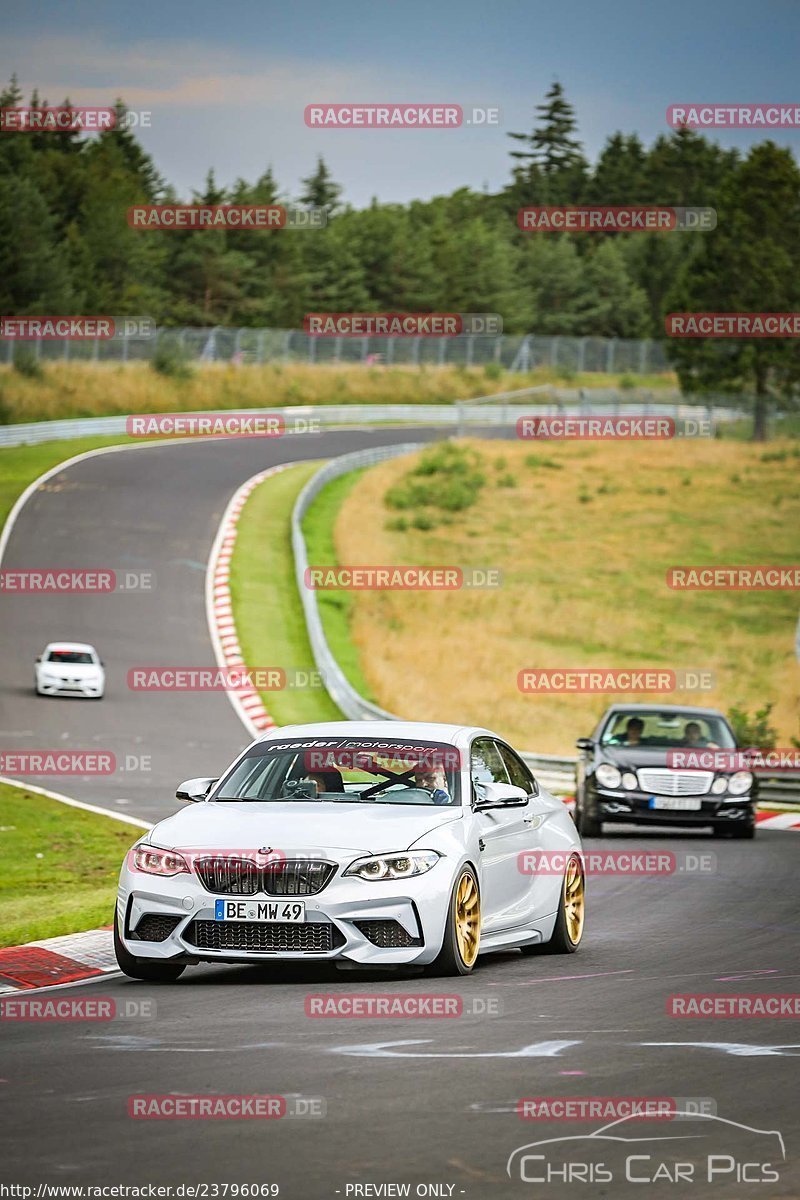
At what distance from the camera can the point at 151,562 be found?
4825 centimetres

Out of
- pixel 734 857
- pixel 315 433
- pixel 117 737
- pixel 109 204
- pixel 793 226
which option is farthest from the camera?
pixel 109 204

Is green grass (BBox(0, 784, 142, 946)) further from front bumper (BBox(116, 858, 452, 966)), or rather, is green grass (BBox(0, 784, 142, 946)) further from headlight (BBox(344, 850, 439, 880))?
headlight (BBox(344, 850, 439, 880))

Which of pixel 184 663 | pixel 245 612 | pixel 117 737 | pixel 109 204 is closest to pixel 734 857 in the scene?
pixel 117 737

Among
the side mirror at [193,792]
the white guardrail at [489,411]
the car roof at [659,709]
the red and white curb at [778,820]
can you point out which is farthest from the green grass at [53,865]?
the white guardrail at [489,411]

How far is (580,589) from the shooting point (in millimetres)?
56938

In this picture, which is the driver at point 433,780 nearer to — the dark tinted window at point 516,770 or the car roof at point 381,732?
the car roof at point 381,732

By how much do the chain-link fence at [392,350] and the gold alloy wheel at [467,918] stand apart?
2615 inches

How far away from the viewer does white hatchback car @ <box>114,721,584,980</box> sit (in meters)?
10.5

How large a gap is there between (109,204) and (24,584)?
6652cm

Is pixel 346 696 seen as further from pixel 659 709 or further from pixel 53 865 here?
pixel 53 865

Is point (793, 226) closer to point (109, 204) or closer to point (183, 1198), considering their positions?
point (109, 204)

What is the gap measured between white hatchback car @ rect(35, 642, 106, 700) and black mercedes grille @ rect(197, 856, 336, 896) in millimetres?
26100

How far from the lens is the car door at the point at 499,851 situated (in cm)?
1159

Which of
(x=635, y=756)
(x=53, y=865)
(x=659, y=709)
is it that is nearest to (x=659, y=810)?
(x=635, y=756)
